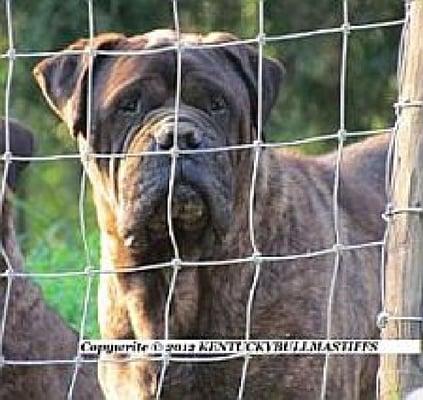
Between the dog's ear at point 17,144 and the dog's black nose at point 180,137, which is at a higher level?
the dog's ear at point 17,144

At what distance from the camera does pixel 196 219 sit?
6125 mm

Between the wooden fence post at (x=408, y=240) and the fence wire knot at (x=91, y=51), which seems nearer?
the wooden fence post at (x=408, y=240)

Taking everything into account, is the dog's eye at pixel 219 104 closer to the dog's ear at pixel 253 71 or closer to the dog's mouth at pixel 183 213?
the dog's ear at pixel 253 71

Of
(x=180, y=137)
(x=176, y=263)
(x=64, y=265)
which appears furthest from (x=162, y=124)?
(x=64, y=265)

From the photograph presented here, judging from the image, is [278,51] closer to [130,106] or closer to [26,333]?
[26,333]

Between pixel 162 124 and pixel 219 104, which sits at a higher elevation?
pixel 219 104

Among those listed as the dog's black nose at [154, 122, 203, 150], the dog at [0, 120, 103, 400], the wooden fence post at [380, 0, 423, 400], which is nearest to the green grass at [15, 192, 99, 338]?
the dog at [0, 120, 103, 400]

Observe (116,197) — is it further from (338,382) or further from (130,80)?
(338,382)

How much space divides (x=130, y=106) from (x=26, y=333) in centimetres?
85

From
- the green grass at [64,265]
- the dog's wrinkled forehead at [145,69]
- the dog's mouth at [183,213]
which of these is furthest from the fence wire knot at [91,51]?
the green grass at [64,265]

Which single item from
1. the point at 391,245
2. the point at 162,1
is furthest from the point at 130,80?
the point at 162,1

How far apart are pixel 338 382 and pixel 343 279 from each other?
405 mm

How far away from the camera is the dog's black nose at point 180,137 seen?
5.97 meters

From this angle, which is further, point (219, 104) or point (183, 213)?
point (219, 104)
